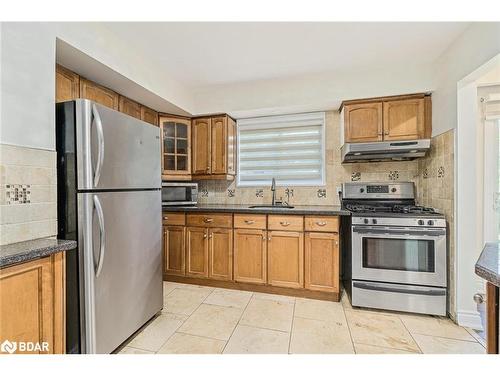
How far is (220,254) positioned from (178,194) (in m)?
0.98

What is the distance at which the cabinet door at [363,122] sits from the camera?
8.76ft

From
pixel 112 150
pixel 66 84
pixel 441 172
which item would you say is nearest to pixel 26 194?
pixel 112 150

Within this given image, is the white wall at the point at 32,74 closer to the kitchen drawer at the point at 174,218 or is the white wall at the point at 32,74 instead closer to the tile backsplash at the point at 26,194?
the tile backsplash at the point at 26,194

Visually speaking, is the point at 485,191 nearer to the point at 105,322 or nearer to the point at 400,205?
the point at 400,205

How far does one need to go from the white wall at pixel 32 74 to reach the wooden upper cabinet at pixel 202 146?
Result: 5.00 feet

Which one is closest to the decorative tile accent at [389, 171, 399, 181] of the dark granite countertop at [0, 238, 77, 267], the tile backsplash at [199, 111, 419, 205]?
the tile backsplash at [199, 111, 419, 205]

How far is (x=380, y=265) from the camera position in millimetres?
2332

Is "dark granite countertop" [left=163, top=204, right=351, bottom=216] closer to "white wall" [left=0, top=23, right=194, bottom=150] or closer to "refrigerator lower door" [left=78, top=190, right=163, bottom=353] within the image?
"refrigerator lower door" [left=78, top=190, right=163, bottom=353]

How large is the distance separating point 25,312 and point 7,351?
0.16 metres

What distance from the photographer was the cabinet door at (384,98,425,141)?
2.58 m

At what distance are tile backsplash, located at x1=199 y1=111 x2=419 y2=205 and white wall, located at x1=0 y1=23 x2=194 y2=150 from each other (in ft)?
7.33

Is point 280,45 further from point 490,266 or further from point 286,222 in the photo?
point 490,266

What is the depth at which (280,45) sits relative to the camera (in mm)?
2207
